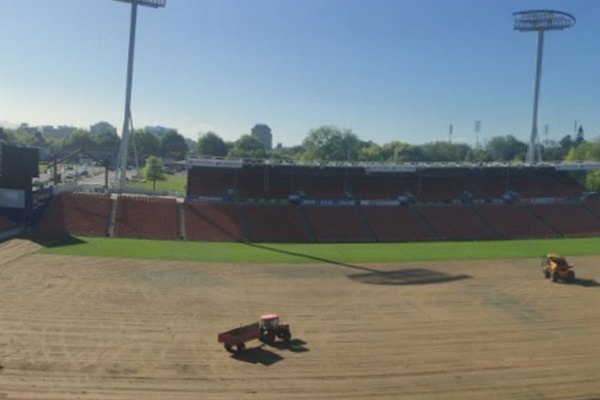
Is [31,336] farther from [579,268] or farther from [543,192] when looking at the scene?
[543,192]

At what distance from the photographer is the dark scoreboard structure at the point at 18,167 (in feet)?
165

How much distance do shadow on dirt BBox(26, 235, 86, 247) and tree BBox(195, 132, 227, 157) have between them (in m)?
120

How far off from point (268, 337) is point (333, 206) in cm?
4113

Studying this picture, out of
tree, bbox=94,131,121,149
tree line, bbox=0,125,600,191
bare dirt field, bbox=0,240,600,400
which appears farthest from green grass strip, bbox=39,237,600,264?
tree, bbox=94,131,121,149

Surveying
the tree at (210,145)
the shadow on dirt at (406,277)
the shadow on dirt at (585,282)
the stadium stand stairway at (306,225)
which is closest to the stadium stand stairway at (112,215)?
the stadium stand stairway at (306,225)

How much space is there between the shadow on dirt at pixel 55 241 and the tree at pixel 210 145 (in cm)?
11994

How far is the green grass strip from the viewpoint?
44062 mm

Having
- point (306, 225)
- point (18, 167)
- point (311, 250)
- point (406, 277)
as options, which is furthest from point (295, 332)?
point (18, 167)

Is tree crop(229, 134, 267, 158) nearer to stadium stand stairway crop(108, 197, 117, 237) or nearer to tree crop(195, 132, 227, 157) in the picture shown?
tree crop(195, 132, 227, 157)

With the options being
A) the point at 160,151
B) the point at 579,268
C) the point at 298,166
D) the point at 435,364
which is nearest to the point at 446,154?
the point at 160,151

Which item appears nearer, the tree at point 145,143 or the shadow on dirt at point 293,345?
the shadow on dirt at point 293,345

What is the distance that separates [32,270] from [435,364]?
92.1ft

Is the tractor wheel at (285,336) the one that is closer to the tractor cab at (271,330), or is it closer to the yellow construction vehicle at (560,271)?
the tractor cab at (271,330)

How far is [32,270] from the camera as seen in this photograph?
1437 inches
